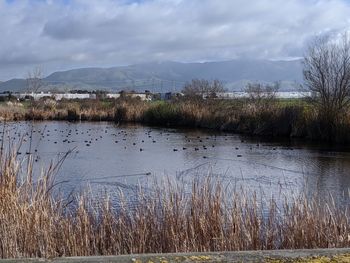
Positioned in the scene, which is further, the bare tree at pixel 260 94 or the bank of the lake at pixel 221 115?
the bare tree at pixel 260 94

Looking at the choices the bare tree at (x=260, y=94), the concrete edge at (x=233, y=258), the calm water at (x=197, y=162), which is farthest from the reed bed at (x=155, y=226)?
the bare tree at (x=260, y=94)

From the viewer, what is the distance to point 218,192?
7.88 m

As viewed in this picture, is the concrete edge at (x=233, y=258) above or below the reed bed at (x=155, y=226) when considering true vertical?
above

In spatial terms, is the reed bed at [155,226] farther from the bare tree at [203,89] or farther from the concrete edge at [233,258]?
the bare tree at [203,89]

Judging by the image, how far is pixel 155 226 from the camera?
7.39 m

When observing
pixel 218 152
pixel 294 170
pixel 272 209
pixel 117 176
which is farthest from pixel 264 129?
pixel 272 209

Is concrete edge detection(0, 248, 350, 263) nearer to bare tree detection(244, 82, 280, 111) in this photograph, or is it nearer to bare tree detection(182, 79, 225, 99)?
bare tree detection(244, 82, 280, 111)

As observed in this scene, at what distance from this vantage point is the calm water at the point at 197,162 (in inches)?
647

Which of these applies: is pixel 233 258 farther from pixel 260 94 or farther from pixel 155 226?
pixel 260 94

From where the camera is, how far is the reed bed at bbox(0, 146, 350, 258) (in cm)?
Answer: 681

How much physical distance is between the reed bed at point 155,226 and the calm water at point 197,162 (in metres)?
3.93

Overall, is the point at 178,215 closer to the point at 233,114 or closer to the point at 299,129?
the point at 299,129

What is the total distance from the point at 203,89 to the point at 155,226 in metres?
44.3

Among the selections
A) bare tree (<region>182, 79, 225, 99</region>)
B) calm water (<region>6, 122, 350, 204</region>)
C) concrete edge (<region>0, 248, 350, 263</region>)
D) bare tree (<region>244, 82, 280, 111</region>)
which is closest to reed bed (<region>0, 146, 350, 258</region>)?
concrete edge (<region>0, 248, 350, 263</region>)
